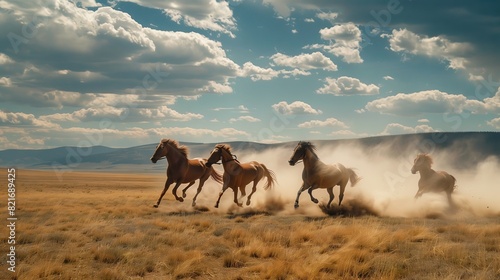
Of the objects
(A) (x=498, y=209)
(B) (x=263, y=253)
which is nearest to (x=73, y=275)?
(B) (x=263, y=253)

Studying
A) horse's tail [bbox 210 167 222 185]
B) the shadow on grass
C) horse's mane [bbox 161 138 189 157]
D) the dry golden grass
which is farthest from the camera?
horse's tail [bbox 210 167 222 185]

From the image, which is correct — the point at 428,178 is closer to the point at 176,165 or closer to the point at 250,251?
the point at 176,165

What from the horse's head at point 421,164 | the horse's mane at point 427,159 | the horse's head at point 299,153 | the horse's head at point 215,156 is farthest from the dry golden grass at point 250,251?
the horse's mane at point 427,159

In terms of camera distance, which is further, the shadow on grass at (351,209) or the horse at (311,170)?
the shadow on grass at (351,209)

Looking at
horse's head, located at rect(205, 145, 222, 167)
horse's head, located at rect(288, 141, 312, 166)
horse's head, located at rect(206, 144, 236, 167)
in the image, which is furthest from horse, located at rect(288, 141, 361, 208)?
horse's head, located at rect(205, 145, 222, 167)

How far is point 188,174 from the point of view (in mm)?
19375

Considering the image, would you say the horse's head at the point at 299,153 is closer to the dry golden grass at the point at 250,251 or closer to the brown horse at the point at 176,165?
the dry golden grass at the point at 250,251

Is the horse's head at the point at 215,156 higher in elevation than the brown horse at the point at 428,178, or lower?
higher

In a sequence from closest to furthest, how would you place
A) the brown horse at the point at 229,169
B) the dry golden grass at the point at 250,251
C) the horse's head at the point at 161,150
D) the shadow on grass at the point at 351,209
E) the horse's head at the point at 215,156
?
the dry golden grass at the point at 250,251 → the shadow on grass at the point at 351,209 → the horse's head at the point at 215,156 → the brown horse at the point at 229,169 → the horse's head at the point at 161,150

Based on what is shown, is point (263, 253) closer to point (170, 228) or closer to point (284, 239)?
point (284, 239)

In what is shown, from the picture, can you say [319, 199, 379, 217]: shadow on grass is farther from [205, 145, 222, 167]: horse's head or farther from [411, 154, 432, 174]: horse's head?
[205, 145, 222, 167]: horse's head

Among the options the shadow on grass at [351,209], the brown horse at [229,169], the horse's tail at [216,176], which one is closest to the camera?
the shadow on grass at [351,209]

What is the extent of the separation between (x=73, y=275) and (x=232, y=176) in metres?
10.6

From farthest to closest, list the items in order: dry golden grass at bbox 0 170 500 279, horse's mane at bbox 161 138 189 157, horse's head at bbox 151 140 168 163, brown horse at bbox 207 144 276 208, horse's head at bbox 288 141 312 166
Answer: horse's mane at bbox 161 138 189 157 < horse's head at bbox 151 140 168 163 < brown horse at bbox 207 144 276 208 < horse's head at bbox 288 141 312 166 < dry golden grass at bbox 0 170 500 279
